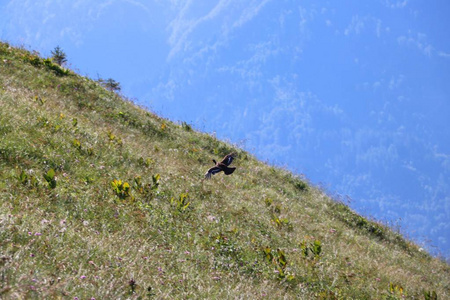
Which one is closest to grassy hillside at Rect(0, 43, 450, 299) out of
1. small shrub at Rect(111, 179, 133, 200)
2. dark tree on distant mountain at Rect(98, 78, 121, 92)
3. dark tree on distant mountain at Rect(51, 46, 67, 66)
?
small shrub at Rect(111, 179, 133, 200)

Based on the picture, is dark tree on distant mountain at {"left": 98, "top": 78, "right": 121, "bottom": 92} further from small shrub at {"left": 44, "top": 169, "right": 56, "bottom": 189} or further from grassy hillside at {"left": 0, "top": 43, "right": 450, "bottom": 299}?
small shrub at {"left": 44, "top": 169, "right": 56, "bottom": 189}

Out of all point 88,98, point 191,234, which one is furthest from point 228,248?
point 88,98

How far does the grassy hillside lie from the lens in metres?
4.27

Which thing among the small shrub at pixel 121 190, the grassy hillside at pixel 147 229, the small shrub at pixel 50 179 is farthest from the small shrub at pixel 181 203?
the small shrub at pixel 50 179

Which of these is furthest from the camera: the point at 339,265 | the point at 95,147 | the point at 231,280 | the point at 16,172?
the point at 95,147

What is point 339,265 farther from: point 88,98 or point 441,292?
point 88,98

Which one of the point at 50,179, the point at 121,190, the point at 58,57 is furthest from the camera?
the point at 58,57

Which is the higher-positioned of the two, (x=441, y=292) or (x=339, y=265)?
(x=441, y=292)

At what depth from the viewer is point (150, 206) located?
755 centimetres

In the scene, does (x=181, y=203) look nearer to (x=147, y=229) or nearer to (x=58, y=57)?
(x=147, y=229)

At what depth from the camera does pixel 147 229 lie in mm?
6559

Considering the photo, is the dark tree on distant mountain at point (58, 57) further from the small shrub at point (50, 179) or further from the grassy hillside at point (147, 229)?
the small shrub at point (50, 179)

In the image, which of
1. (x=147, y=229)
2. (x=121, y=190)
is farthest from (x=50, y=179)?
(x=147, y=229)

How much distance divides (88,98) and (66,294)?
14232mm
